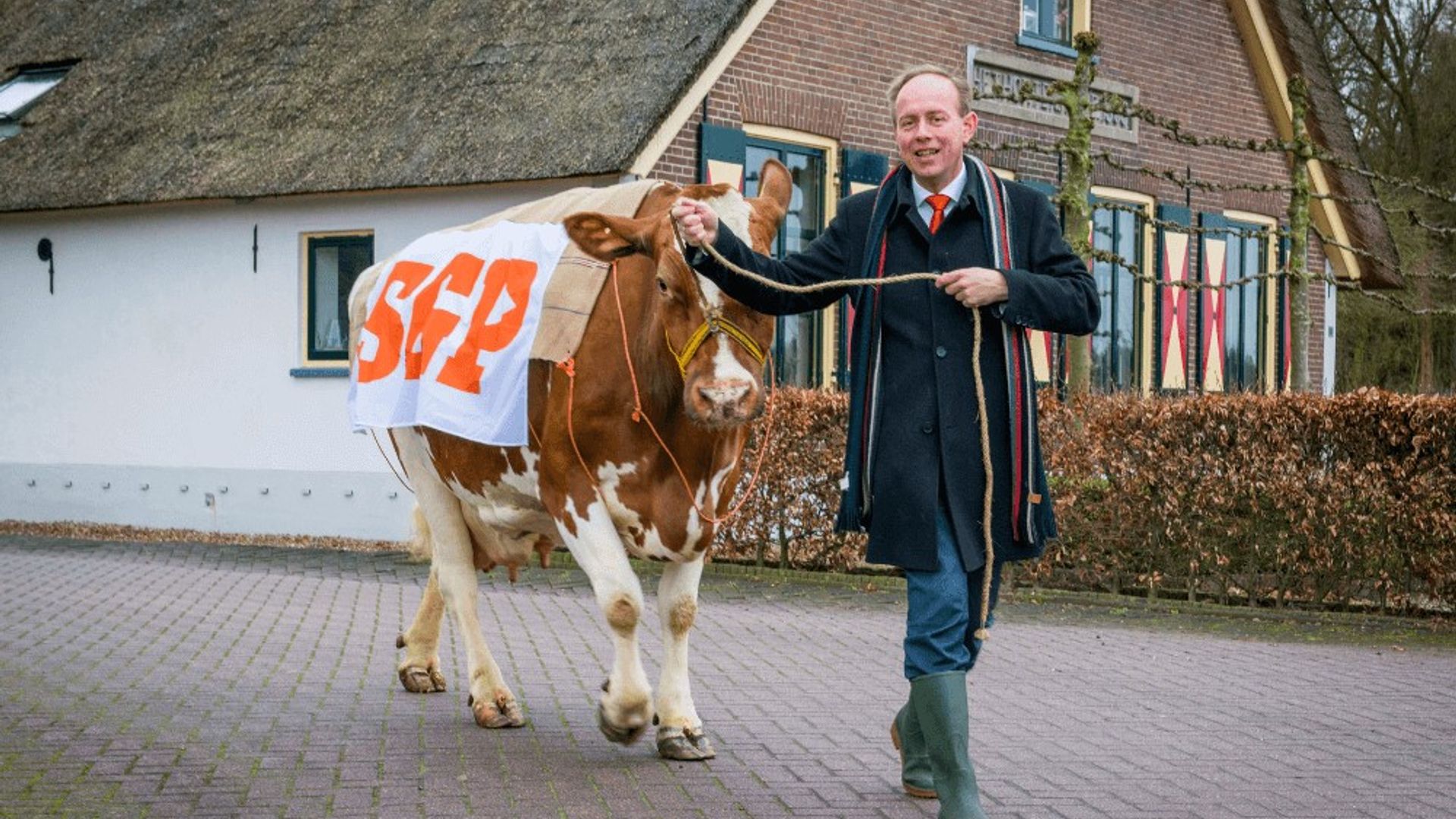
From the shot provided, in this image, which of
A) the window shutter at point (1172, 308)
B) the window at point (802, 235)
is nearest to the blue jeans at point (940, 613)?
the window at point (802, 235)

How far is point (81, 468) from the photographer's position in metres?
19.7

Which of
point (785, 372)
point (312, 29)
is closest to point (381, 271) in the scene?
point (785, 372)

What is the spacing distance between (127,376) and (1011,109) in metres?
8.92

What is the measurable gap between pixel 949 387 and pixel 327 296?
43.3 ft

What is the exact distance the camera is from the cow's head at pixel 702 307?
5.84 meters

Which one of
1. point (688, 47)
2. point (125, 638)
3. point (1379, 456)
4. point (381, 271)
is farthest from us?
point (688, 47)

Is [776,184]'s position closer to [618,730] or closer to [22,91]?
[618,730]

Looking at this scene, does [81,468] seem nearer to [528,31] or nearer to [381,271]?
[528,31]

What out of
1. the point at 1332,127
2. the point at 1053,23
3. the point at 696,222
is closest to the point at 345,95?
the point at 1053,23

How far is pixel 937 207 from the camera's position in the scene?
546cm

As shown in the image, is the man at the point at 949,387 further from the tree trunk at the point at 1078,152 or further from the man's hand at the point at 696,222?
the tree trunk at the point at 1078,152

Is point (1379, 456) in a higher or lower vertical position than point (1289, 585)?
higher

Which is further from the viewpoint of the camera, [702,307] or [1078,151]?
[1078,151]

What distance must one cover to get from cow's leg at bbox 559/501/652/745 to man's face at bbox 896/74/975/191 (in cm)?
179
